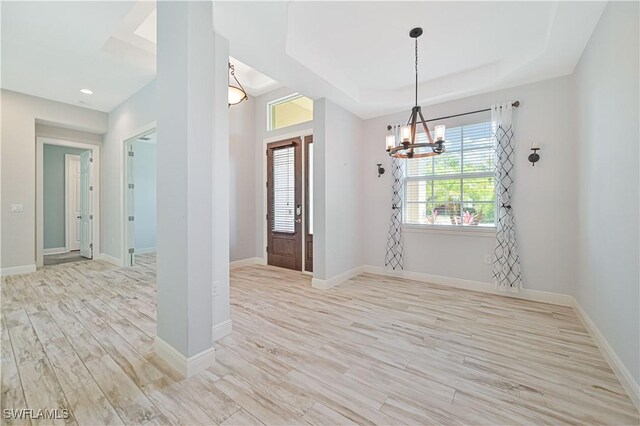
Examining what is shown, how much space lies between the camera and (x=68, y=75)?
371 cm

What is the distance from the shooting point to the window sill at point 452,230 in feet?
11.9

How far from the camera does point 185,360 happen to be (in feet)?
5.84

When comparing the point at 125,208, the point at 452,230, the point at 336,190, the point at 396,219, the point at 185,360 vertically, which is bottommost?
the point at 185,360

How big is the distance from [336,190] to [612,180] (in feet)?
9.49

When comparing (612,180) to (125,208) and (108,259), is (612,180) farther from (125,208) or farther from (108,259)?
(108,259)

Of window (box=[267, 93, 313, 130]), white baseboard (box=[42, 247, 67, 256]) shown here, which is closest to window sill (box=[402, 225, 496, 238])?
window (box=[267, 93, 313, 130])

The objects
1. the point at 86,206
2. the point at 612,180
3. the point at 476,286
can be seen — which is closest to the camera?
the point at 612,180

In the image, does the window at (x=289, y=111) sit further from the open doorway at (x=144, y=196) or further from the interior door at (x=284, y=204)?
the open doorway at (x=144, y=196)

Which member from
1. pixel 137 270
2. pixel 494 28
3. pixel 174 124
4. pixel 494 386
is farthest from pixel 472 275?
pixel 137 270

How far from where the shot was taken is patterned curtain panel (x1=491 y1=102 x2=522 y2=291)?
3.38 metres

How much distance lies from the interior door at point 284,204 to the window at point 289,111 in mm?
403

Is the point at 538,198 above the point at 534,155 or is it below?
below

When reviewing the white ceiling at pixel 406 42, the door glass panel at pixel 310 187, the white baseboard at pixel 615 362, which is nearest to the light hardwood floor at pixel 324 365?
the white baseboard at pixel 615 362

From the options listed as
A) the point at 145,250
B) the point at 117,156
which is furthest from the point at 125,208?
the point at 145,250
